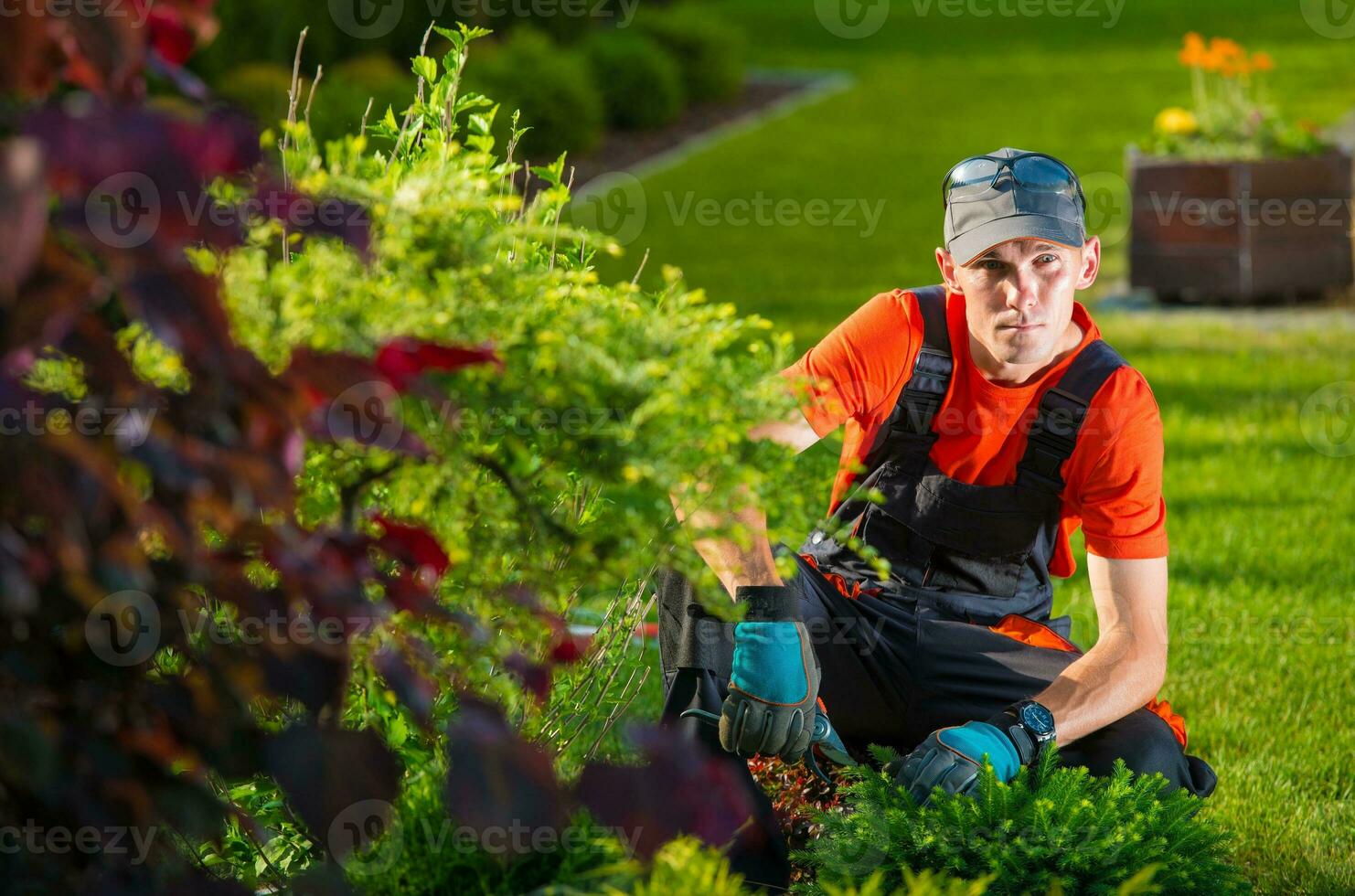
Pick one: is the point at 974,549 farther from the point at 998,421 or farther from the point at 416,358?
the point at 416,358

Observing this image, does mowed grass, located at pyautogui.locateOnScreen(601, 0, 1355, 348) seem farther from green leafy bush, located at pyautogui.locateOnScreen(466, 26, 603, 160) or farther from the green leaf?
the green leaf

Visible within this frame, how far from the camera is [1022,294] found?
301cm

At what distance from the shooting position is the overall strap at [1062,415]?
304 centimetres

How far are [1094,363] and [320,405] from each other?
198 centimetres

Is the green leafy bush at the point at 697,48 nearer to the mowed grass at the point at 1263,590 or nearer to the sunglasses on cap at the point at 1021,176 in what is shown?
the mowed grass at the point at 1263,590

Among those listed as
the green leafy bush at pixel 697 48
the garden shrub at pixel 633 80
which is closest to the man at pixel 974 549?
the garden shrub at pixel 633 80

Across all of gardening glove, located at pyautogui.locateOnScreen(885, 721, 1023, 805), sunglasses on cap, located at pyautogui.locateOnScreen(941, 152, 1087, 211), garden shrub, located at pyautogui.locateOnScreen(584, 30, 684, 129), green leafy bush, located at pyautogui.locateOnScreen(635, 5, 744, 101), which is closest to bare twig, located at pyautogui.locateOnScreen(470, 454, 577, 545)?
gardening glove, located at pyautogui.locateOnScreen(885, 721, 1023, 805)

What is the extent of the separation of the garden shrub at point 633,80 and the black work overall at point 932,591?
1203 centimetres

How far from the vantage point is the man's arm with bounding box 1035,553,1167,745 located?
9.24ft

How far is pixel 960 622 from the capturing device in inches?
129

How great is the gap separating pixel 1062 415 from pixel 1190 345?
485 cm

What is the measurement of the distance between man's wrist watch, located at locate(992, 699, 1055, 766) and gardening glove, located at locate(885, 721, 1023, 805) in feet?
0.05

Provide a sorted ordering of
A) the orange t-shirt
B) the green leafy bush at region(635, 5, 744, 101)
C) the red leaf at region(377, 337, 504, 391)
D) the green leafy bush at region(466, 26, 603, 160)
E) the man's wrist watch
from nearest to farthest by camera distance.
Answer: the red leaf at region(377, 337, 504, 391)
the man's wrist watch
the orange t-shirt
the green leafy bush at region(466, 26, 603, 160)
the green leafy bush at region(635, 5, 744, 101)

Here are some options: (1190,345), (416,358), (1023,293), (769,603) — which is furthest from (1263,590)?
(416,358)
